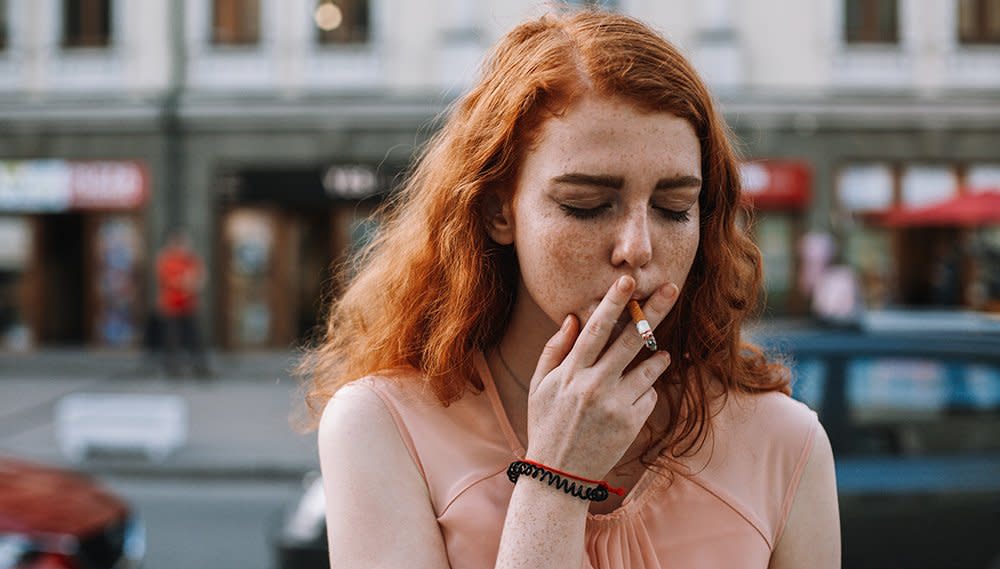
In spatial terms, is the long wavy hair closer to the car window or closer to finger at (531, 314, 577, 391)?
finger at (531, 314, 577, 391)

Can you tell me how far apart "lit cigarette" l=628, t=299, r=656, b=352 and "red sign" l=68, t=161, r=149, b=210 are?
55.4 feet

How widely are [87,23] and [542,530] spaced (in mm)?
18373

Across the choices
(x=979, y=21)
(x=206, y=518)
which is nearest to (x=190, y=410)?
(x=206, y=518)

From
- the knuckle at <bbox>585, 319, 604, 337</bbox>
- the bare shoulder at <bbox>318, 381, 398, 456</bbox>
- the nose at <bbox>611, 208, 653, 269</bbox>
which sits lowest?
the bare shoulder at <bbox>318, 381, 398, 456</bbox>

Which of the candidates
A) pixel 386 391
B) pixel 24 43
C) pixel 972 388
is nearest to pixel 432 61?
pixel 24 43

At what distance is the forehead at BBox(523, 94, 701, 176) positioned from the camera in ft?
4.29

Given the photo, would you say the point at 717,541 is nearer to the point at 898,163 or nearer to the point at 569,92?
the point at 569,92

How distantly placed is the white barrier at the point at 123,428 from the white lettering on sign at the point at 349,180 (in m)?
7.54

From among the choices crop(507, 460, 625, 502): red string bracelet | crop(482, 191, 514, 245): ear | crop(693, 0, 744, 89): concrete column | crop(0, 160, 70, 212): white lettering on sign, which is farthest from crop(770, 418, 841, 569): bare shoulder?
crop(0, 160, 70, 212): white lettering on sign

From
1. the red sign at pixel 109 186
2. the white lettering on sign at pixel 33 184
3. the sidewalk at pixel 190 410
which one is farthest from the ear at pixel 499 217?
the white lettering on sign at pixel 33 184

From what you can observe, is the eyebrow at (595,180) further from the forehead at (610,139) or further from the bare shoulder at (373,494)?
the bare shoulder at (373,494)

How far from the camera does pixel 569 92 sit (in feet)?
4.37

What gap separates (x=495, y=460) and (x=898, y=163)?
1668 cm

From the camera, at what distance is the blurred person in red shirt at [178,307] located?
14.4 m
